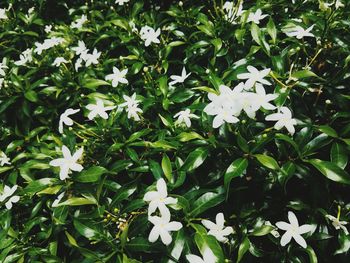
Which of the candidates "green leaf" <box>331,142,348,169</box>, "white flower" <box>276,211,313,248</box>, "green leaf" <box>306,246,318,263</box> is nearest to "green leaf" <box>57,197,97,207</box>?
"white flower" <box>276,211,313,248</box>

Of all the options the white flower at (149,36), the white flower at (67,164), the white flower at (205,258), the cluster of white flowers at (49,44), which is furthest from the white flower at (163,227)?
the cluster of white flowers at (49,44)

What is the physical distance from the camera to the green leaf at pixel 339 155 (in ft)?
4.39

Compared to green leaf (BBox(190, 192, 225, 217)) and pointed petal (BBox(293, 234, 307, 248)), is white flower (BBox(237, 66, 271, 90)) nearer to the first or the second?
green leaf (BBox(190, 192, 225, 217))

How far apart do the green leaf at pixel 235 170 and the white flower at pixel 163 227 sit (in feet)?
0.82

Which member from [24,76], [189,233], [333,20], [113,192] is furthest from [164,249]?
[24,76]

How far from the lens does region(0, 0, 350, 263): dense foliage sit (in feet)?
4.50

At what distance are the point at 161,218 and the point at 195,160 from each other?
29 cm

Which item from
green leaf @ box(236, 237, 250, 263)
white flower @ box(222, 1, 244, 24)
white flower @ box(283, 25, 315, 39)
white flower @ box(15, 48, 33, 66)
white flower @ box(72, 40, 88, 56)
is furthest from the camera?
white flower @ box(15, 48, 33, 66)

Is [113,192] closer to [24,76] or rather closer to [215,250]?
[215,250]

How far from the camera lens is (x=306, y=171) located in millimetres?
1397

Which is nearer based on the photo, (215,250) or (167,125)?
(215,250)

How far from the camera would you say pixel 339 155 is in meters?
1.37

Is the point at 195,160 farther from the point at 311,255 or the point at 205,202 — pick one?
the point at 311,255

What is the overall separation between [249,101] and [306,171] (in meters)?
0.39
